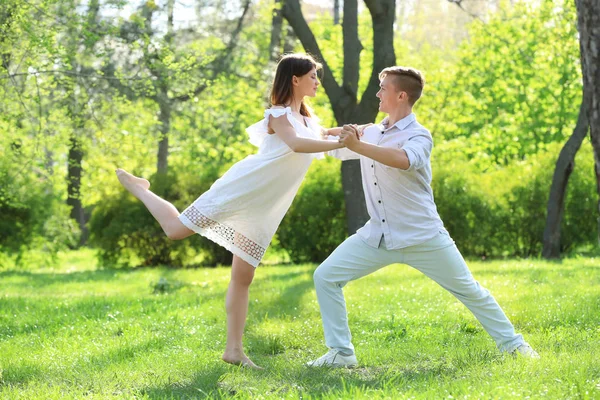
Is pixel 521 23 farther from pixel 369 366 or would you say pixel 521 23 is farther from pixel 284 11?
pixel 369 366

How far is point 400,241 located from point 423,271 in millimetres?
280

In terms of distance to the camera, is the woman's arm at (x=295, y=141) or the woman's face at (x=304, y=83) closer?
the woman's arm at (x=295, y=141)

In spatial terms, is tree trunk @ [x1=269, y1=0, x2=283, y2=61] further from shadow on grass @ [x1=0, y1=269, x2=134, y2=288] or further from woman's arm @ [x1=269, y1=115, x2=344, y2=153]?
woman's arm @ [x1=269, y1=115, x2=344, y2=153]

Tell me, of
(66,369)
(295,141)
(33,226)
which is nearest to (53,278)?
(33,226)

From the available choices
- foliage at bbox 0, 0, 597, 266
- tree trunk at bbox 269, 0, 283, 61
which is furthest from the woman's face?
tree trunk at bbox 269, 0, 283, 61

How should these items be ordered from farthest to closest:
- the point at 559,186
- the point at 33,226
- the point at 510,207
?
the point at 33,226 → the point at 510,207 → the point at 559,186

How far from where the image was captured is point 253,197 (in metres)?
5.11

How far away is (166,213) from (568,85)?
21.2 m

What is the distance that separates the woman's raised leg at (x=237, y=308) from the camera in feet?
17.2

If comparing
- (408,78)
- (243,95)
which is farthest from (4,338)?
(243,95)

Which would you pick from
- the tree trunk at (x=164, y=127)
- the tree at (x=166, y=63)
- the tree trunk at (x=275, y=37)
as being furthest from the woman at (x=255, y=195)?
the tree trunk at (x=275, y=37)

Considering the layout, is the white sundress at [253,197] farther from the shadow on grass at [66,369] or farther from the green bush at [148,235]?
the green bush at [148,235]

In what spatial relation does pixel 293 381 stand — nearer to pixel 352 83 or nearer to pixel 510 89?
pixel 352 83

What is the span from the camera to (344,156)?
543cm
